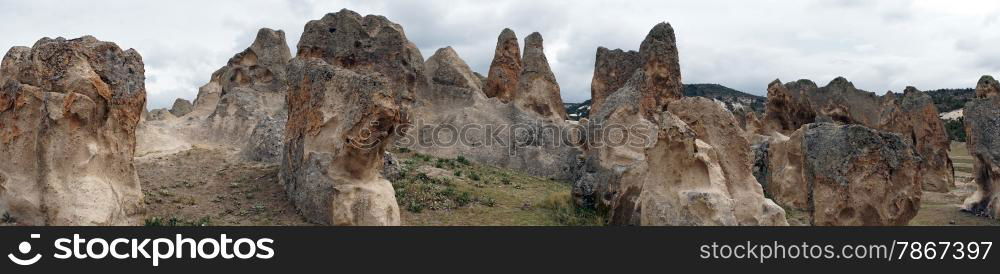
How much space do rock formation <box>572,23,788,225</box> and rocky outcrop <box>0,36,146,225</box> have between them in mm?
7671

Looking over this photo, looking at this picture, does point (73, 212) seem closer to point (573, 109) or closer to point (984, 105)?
point (984, 105)

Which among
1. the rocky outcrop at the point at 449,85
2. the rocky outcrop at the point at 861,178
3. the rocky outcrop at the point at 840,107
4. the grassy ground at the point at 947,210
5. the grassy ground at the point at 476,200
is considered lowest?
the grassy ground at the point at 947,210

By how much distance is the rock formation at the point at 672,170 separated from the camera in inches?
448

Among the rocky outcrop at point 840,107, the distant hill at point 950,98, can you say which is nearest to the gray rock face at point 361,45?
the rocky outcrop at point 840,107

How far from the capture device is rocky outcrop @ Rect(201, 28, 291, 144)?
78.6ft

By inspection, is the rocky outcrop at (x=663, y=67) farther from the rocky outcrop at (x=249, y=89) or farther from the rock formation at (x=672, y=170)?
the rocky outcrop at (x=249, y=89)

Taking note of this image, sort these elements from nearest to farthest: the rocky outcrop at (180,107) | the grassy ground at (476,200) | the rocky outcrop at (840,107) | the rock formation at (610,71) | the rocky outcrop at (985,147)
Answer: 1. the grassy ground at (476,200)
2. the rocky outcrop at (985,147)
3. the rocky outcrop at (840,107)
4. the rock formation at (610,71)
5. the rocky outcrop at (180,107)

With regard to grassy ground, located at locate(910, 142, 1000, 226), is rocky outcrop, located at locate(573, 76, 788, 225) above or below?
above

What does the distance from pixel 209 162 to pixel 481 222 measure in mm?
7063

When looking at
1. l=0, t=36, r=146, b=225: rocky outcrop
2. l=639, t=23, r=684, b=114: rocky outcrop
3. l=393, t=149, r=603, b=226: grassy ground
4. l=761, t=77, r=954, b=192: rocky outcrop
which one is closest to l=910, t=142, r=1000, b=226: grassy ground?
l=761, t=77, r=954, b=192: rocky outcrop

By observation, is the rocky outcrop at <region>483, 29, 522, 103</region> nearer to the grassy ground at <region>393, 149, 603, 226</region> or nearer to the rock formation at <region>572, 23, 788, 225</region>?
the grassy ground at <region>393, 149, 603, 226</region>

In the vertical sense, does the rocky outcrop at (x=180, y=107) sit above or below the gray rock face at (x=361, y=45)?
below

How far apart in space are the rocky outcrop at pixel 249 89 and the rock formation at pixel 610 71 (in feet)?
37.6

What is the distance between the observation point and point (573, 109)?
85.8 metres
